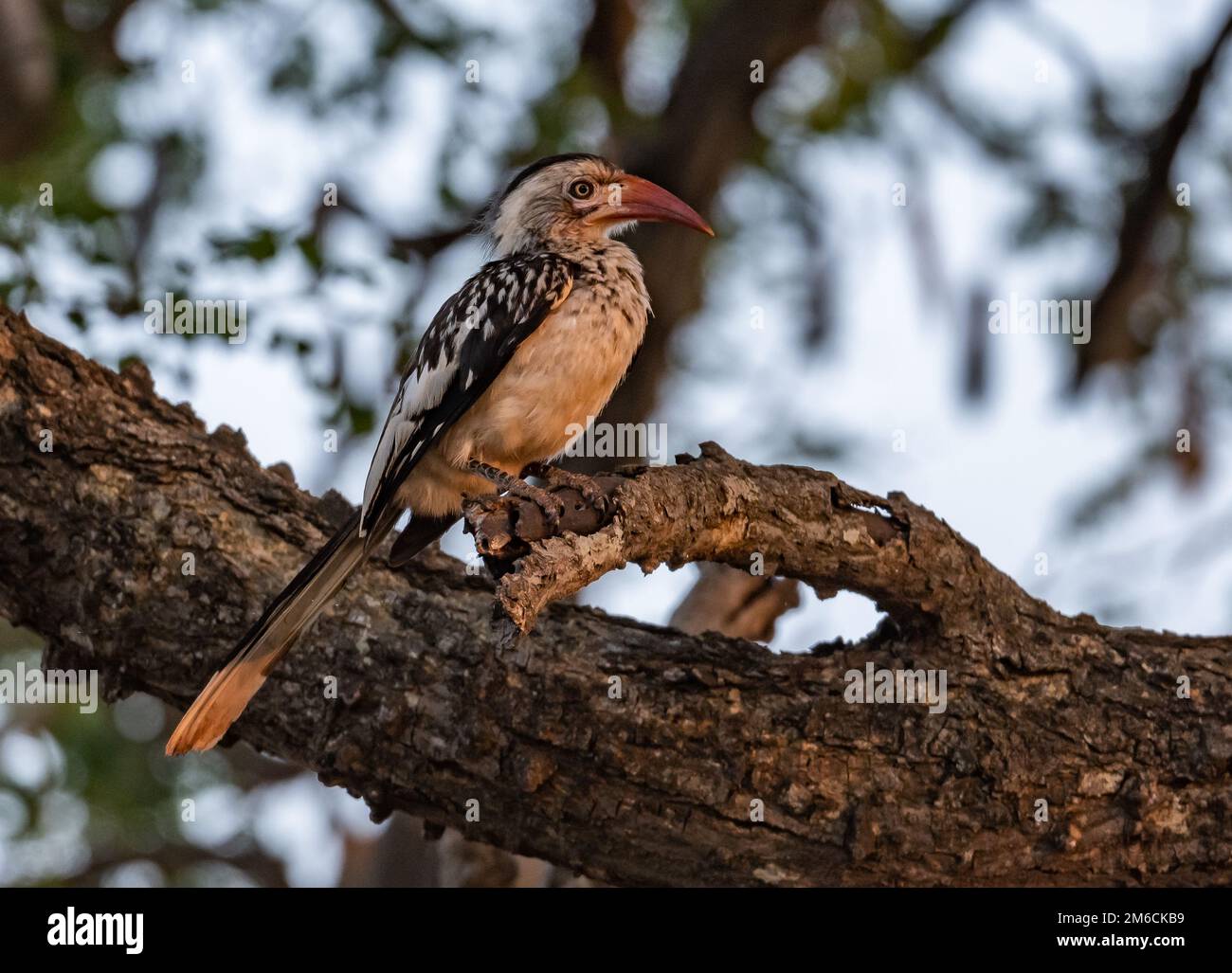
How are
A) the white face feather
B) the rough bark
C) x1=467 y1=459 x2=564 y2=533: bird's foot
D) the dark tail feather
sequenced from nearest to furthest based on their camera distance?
x1=467 y1=459 x2=564 y2=533: bird's foot < the rough bark < the dark tail feather < the white face feather

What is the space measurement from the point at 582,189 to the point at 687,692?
201 cm

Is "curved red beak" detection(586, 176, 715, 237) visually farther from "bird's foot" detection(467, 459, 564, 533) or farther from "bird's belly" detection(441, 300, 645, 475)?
"bird's foot" detection(467, 459, 564, 533)

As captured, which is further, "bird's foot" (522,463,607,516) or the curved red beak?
the curved red beak

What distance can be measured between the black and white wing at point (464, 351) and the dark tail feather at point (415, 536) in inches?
6.3

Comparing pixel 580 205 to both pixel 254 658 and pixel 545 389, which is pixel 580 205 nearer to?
pixel 545 389

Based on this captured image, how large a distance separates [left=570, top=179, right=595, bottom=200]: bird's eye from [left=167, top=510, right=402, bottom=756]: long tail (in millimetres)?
1753

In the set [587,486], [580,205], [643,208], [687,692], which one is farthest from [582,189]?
[687,692]

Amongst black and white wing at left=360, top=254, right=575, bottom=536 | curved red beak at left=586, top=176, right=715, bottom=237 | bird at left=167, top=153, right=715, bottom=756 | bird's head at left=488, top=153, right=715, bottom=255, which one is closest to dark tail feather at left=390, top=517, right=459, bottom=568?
bird at left=167, top=153, right=715, bottom=756

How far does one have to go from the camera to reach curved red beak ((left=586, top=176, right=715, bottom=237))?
469 cm

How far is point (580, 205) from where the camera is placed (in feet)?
15.5

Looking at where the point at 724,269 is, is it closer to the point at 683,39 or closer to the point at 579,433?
the point at 683,39

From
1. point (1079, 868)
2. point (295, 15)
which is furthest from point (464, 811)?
point (295, 15)

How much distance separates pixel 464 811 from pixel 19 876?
401 cm

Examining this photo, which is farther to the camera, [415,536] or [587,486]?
[415,536]
